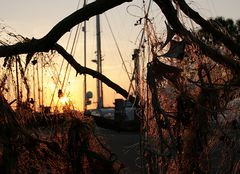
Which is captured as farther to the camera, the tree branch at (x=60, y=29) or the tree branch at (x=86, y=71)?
the tree branch at (x=86, y=71)

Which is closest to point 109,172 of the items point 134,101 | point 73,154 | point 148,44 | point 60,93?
point 73,154

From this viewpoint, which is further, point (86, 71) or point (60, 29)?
point (86, 71)

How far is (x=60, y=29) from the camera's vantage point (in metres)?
4.17

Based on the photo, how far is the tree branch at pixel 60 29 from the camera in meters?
3.94

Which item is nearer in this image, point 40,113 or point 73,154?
point 73,154

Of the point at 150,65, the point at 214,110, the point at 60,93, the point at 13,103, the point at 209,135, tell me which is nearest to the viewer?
the point at 150,65

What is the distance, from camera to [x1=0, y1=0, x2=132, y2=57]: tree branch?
3943 millimetres

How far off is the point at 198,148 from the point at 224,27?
37.1 inches

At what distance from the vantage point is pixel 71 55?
5410 millimetres

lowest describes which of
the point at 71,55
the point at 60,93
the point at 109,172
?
the point at 109,172

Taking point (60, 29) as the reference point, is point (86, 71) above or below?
below

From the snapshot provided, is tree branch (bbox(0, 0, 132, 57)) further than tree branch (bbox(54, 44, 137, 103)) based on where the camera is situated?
No

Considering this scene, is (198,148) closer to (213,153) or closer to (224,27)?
(213,153)

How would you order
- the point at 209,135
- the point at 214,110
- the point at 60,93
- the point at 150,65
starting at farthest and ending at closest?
the point at 60,93
the point at 209,135
the point at 214,110
the point at 150,65
